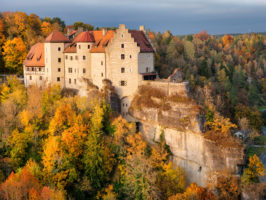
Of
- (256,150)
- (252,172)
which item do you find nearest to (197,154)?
(252,172)

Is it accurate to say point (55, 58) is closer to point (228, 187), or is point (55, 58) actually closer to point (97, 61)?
point (97, 61)

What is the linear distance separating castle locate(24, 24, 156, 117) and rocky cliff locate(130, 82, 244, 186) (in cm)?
289

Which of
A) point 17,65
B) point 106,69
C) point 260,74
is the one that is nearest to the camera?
point 106,69

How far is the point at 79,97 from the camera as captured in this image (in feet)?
178

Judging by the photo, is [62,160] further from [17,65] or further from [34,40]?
[34,40]

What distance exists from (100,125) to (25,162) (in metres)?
11.4

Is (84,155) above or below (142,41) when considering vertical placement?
below

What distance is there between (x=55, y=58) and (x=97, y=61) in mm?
8167

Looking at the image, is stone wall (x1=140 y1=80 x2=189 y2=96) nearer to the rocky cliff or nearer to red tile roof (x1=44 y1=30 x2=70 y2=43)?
the rocky cliff

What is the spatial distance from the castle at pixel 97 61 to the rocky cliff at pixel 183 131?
2.89 metres

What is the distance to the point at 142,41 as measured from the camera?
5441 cm

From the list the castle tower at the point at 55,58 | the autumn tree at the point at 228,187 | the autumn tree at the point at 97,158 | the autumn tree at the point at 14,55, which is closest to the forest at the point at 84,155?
the autumn tree at the point at 97,158

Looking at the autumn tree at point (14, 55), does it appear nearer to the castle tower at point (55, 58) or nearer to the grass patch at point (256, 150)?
the castle tower at point (55, 58)

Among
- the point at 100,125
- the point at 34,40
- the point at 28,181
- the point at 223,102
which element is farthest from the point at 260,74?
the point at 28,181
